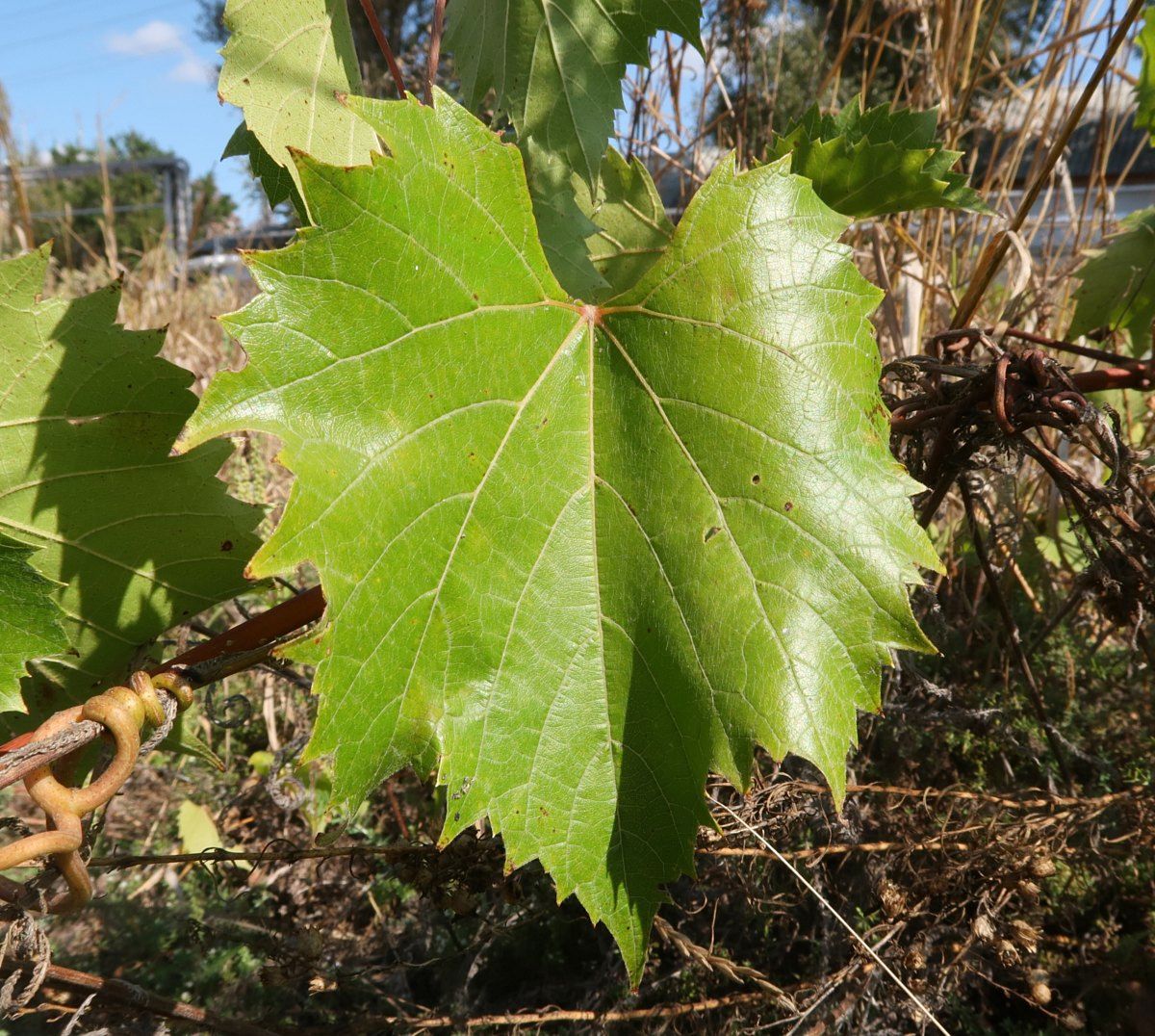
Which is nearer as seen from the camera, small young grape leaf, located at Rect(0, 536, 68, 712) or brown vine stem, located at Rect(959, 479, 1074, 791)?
small young grape leaf, located at Rect(0, 536, 68, 712)

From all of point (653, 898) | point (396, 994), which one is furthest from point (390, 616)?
point (396, 994)

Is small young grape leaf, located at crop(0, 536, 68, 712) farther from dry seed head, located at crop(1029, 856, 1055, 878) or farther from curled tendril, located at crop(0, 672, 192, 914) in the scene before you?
dry seed head, located at crop(1029, 856, 1055, 878)

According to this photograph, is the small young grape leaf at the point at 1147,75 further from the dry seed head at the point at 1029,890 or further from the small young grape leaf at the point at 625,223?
the dry seed head at the point at 1029,890

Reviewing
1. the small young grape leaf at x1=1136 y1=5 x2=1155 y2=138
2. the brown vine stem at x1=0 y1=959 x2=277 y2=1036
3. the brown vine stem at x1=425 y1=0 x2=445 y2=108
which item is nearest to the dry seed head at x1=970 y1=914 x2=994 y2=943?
the brown vine stem at x1=0 y1=959 x2=277 y2=1036

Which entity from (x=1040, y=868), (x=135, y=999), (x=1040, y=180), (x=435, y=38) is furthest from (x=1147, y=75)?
(x=135, y=999)

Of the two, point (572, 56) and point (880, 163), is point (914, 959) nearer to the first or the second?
point (880, 163)

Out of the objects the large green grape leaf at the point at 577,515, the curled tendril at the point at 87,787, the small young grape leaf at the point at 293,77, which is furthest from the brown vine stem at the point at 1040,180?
the curled tendril at the point at 87,787
